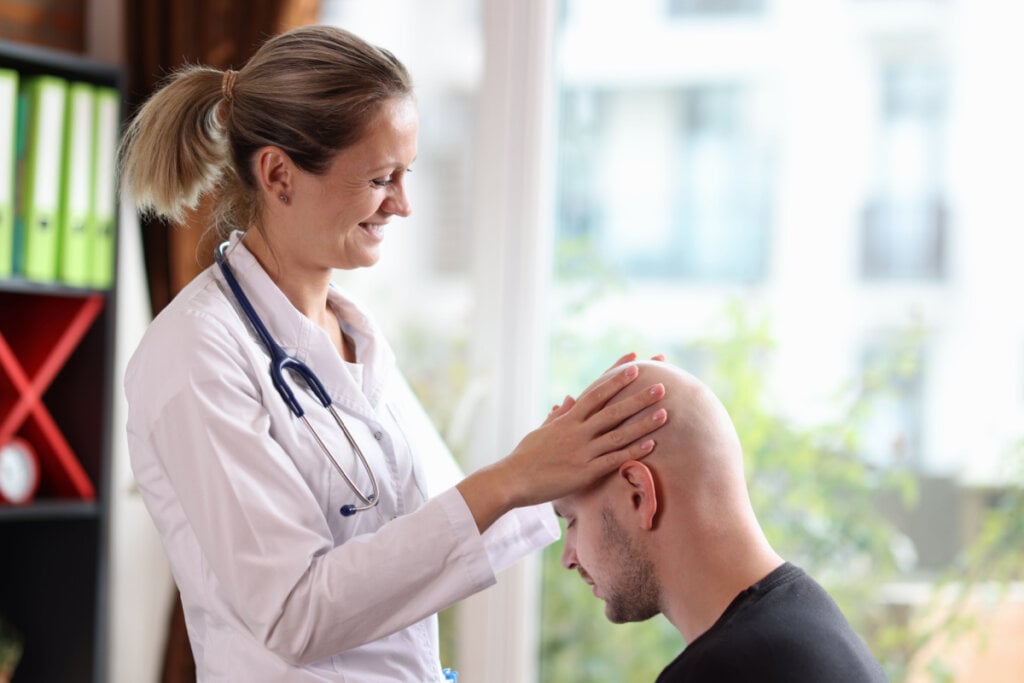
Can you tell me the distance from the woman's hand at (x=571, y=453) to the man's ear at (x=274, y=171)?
0.47m

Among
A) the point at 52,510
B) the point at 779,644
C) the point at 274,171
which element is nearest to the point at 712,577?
the point at 779,644

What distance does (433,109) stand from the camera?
280 centimetres

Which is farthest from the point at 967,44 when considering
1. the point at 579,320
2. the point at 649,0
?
the point at 579,320

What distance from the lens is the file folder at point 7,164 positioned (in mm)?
2502

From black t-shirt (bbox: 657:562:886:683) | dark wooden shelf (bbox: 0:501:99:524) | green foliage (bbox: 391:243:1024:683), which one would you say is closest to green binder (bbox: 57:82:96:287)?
dark wooden shelf (bbox: 0:501:99:524)

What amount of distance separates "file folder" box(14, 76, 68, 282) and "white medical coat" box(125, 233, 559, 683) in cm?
115

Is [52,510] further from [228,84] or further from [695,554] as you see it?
[695,554]

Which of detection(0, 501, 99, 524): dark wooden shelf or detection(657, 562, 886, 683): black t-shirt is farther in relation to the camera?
detection(0, 501, 99, 524): dark wooden shelf

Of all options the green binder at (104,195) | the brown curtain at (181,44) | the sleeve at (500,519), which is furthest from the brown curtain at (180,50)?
the sleeve at (500,519)

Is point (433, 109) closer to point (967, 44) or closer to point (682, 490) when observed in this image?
point (967, 44)

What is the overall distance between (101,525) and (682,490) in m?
1.78

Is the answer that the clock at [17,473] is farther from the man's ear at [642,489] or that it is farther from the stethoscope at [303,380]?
the man's ear at [642,489]

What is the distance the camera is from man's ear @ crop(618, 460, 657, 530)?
4.48ft

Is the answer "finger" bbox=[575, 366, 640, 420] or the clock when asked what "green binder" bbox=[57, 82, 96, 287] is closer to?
the clock
